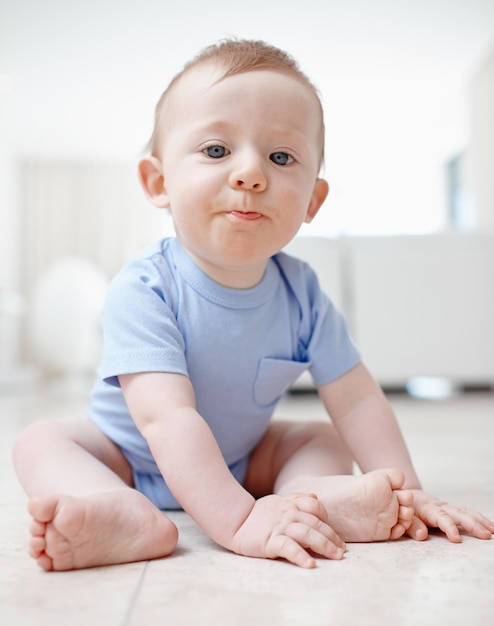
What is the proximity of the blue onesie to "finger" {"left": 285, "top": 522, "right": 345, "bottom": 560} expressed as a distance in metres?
0.23

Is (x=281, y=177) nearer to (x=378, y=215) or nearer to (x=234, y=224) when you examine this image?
(x=234, y=224)

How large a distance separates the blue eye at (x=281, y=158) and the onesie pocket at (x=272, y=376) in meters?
0.26

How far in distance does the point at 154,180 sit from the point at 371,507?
524 millimetres

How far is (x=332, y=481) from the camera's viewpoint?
78 cm

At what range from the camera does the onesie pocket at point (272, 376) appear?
0.92 metres

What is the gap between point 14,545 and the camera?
0.76 m

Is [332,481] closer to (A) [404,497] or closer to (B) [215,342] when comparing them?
(A) [404,497]

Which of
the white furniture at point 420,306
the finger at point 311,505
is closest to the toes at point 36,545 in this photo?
the finger at point 311,505

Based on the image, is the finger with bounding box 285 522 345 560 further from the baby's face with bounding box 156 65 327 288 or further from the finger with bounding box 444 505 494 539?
the baby's face with bounding box 156 65 327 288

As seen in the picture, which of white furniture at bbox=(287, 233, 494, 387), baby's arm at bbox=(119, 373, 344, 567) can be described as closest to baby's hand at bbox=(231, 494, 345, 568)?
baby's arm at bbox=(119, 373, 344, 567)

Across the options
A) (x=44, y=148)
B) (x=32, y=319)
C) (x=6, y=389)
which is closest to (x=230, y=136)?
(x=6, y=389)

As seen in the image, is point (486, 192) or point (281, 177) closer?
point (281, 177)

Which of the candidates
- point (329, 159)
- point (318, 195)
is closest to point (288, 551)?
point (318, 195)

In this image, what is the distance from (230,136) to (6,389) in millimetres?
4122
